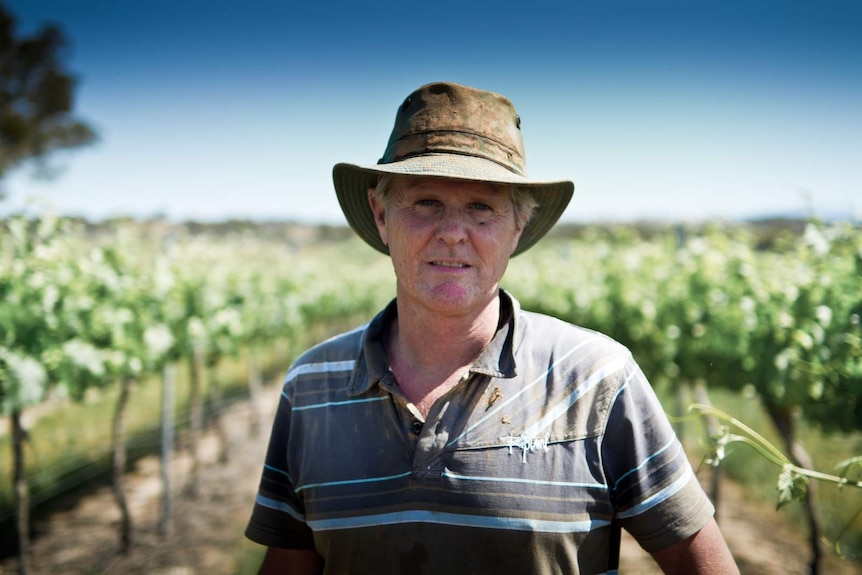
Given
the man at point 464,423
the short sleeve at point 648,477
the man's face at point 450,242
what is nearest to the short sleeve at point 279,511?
the man at point 464,423

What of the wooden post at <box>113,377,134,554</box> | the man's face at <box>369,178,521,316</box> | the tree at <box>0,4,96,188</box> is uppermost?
the tree at <box>0,4,96,188</box>

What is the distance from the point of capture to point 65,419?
8664mm

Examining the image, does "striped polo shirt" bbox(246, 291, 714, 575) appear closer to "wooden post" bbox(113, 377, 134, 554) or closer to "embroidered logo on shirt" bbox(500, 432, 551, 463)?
"embroidered logo on shirt" bbox(500, 432, 551, 463)

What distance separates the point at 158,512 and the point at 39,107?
28596 millimetres

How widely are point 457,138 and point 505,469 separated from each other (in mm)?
891

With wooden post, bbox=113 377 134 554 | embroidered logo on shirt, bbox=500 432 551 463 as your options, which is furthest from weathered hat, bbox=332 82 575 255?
wooden post, bbox=113 377 134 554

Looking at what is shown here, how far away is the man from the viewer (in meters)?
1.45

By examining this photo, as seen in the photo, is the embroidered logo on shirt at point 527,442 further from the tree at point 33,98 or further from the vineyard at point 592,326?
the tree at point 33,98

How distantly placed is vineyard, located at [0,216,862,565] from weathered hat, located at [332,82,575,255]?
0.98 metres

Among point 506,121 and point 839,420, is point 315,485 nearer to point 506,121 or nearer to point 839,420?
point 506,121

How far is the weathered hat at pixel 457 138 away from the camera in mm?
1578

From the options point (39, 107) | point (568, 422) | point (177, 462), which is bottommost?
point (177, 462)

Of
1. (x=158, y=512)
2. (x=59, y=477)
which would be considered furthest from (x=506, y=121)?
(x=59, y=477)

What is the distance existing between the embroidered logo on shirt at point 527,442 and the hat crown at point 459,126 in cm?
73
